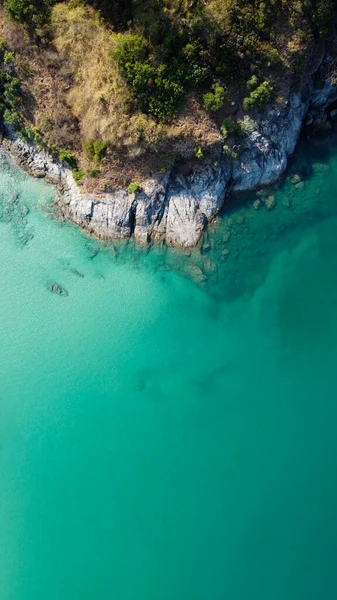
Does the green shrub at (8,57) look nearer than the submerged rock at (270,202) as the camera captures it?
Yes

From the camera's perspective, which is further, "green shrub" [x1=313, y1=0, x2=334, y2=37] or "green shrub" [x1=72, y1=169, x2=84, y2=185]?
"green shrub" [x1=72, y1=169, x2=84, y2=185]

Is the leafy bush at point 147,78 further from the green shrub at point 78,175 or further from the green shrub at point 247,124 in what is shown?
the green shrub at point 78,175

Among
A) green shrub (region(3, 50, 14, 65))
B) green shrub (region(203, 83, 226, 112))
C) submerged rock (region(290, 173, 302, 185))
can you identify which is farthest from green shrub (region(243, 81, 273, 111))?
green shrub (region(3, 50, 14, 65))

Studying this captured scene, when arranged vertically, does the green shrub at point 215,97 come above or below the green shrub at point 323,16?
below

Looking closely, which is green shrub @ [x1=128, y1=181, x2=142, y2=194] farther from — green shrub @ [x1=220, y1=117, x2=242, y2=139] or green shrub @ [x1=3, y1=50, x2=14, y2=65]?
green shrub @ [x1=3, y1=50, x2=14, y2=65]

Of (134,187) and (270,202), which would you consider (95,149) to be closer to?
(134,187)

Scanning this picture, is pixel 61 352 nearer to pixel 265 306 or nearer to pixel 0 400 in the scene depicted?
pixel 0 400

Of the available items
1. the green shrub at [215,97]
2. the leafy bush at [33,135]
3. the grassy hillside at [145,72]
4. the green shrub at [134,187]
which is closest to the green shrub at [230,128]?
the grassy hillside at [145,72]
